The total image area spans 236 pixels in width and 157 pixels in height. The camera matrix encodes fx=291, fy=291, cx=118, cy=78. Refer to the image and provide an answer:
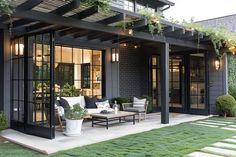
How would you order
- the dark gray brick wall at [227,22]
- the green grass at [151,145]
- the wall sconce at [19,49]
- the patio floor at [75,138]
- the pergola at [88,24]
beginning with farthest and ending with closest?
1. the dark gray brick wall at [227,22]
2. the wall sconce at [19,49]
3. the patio floor at [75,138]
4. the pergola at [88,24]
5. the green grass at [151,145]

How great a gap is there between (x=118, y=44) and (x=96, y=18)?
14.2 ft

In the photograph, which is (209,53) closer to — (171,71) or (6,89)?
(171,71)

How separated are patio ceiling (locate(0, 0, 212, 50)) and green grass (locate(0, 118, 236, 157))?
259cm

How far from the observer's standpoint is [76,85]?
32.6ft

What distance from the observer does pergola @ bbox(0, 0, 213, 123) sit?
5566mm

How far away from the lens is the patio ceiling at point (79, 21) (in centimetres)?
550

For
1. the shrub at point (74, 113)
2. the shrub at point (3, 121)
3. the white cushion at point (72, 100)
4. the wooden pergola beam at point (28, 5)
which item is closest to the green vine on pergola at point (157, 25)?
the wooden pergola beam at point (28, 5)

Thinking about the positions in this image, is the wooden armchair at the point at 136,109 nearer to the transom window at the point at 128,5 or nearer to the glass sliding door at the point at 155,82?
the glass sliding door at the point at 155,82

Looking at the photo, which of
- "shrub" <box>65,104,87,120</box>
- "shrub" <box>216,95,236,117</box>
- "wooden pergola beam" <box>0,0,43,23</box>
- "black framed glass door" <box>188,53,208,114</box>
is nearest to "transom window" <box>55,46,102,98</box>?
"shrub" <box>65,104,87,120</box>

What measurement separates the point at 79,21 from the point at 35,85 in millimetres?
2001

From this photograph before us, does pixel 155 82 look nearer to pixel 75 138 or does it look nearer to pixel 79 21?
pixel 75 138

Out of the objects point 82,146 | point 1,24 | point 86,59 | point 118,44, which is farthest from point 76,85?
point 82,146

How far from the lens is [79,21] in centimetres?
637

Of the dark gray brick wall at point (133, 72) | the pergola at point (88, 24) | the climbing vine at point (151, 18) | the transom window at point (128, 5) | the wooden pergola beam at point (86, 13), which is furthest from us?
the transom window at point (128, 5)
